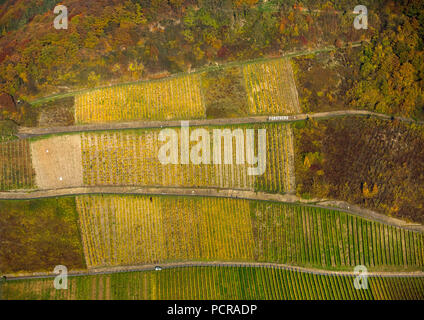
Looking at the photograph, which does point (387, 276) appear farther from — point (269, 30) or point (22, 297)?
point (22, 297)

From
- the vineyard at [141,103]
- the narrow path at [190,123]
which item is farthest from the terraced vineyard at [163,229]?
the vineyard at [141,103]

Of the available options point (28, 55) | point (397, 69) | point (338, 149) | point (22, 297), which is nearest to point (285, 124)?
point (338, 149)

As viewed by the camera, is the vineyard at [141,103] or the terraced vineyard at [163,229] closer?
the terraced vineyard at [163,229]

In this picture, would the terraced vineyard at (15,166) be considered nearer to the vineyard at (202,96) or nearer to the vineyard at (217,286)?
the vineyard at (202,96)

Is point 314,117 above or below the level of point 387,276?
above

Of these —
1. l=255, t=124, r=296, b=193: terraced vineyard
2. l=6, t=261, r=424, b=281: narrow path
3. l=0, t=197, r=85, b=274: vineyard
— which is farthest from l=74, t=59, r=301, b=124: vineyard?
l=6, t=261, r=424, b=281: narrow path
